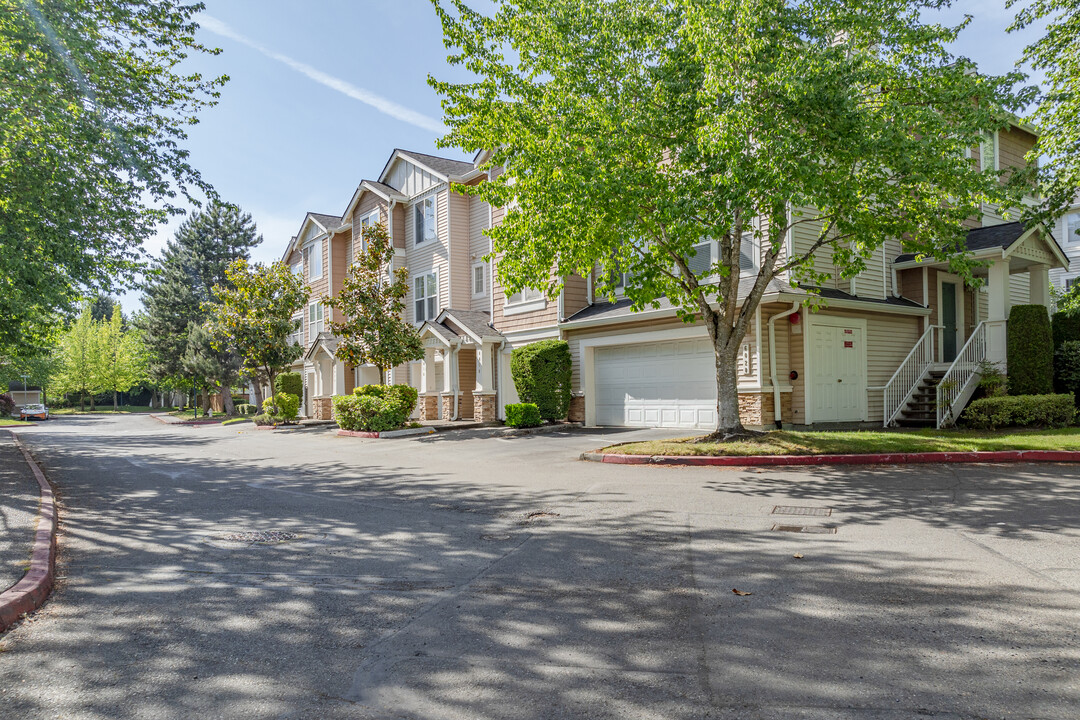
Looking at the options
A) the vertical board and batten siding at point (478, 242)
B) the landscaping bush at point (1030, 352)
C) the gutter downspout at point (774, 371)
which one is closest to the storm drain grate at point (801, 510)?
the gutter downspout at point (774, 371)

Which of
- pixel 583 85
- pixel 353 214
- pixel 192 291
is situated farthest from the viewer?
pixel 192 291

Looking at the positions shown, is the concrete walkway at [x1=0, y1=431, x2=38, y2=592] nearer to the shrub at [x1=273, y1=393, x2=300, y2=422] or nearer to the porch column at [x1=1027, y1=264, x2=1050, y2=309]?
the shrub at [x1=273, y1=393, x2=300, y2=422]

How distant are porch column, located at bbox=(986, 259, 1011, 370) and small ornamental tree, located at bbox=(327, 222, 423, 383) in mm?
16401

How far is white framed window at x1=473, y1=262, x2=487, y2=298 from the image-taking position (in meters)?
26.7

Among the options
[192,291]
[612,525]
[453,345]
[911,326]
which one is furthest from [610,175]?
[192,291]

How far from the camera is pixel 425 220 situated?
94.2 feet

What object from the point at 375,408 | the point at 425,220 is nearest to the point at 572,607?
the point at 375,408

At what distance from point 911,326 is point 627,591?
1731 centimetres

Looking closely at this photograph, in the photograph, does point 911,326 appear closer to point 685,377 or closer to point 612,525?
point 685,377

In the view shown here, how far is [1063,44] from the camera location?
567 inches

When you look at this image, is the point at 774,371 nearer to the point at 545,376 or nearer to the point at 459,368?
the point at 545,376

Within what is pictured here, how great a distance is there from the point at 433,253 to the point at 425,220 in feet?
5.59

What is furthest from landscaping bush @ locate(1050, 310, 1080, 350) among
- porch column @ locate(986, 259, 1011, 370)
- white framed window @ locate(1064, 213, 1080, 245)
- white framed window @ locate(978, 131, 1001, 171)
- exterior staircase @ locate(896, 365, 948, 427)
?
white framed window @ locate(1064, 213, 1080, 245)

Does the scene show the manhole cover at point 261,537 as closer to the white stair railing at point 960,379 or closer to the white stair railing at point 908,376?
the white stair railing at point 960,379
